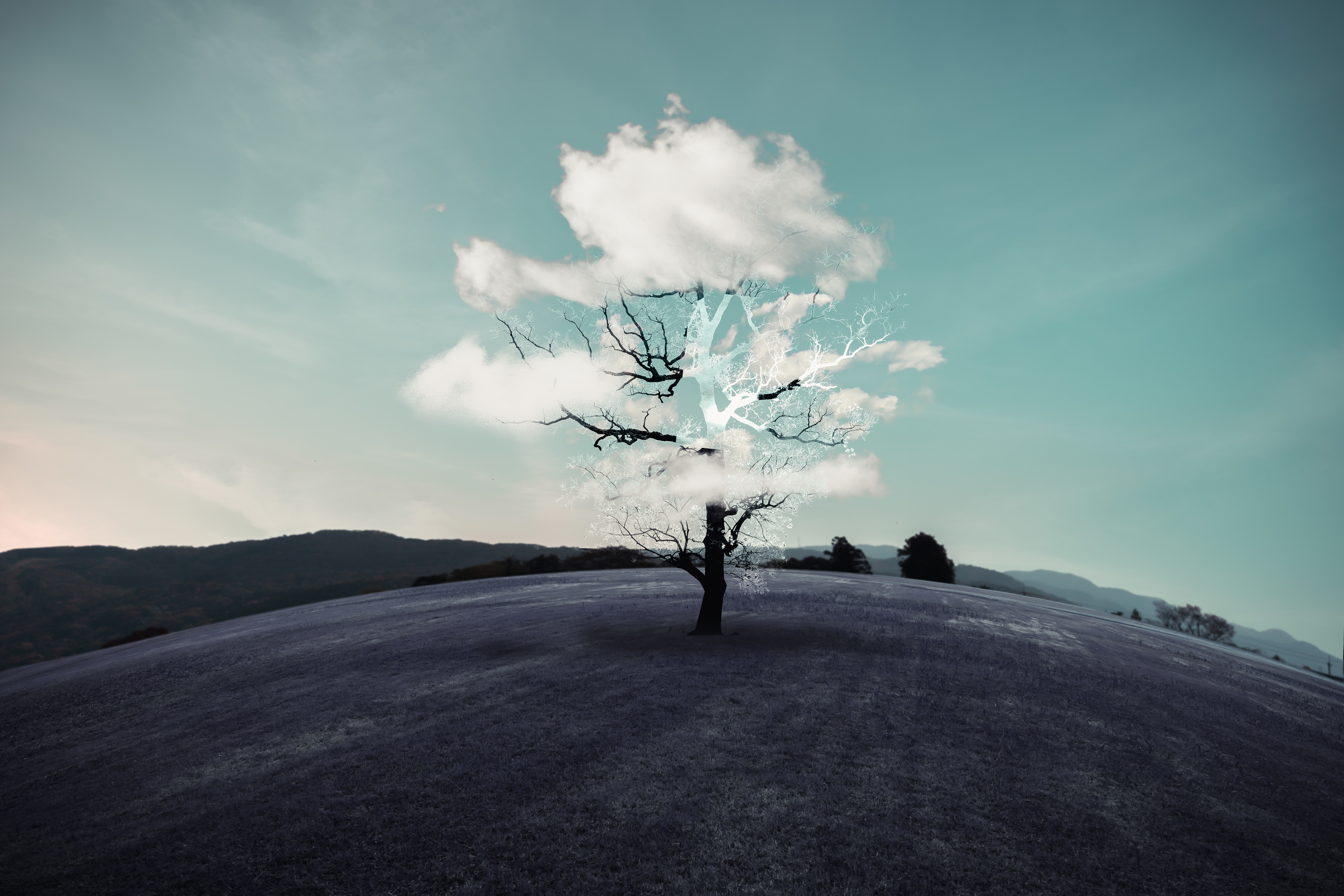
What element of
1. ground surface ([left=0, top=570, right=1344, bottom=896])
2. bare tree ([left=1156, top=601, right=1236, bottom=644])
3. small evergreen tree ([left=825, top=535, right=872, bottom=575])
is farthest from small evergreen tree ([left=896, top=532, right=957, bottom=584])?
bare tree ([left=1156, top=601, right=1236, bottom=644])

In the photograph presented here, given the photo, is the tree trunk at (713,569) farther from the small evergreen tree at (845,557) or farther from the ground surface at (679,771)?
the small evergreen tree at (845,557)

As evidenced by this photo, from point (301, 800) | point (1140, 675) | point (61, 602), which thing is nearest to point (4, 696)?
point (301, 800)

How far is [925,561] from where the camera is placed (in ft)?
205

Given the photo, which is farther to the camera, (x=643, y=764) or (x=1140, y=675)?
(x=1140, y=675)

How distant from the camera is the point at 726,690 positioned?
12.6 meters

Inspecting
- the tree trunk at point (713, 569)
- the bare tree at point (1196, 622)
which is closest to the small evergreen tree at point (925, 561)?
the tree trunk at point (713, 569)

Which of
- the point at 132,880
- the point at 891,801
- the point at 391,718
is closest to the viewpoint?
the point at 132,880

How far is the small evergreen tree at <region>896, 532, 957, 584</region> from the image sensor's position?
6209 cm

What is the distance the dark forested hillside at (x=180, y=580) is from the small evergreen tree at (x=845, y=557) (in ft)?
218

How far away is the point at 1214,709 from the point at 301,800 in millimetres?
20630

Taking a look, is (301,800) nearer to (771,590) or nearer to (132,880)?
(132,880)

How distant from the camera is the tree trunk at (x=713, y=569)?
704 inches

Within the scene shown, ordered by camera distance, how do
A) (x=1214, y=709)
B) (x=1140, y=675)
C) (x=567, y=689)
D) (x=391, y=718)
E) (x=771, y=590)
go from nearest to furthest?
1. (x=391, y=718)
2. (x=567, y=689)
3. (x=1214, y=709)
4. (x=1140, y=675)
5. (x=771, y=590)

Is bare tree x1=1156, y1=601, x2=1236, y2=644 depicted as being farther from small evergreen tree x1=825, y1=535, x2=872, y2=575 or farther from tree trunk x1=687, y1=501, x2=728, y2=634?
tree trunk x1=687, y1=501, x2=728, y2=634
